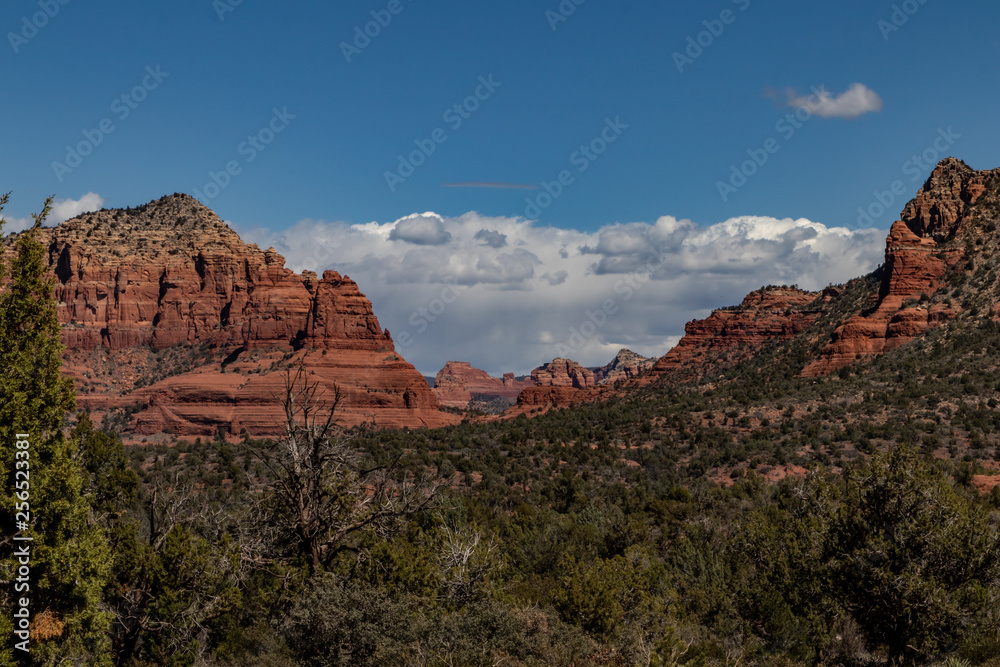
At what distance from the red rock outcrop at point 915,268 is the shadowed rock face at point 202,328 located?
54.2 m

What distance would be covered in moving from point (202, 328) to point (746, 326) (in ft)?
289

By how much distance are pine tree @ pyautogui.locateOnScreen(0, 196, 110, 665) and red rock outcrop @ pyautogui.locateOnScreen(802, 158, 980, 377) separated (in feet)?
241

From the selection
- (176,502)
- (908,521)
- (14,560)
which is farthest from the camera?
(176,502)

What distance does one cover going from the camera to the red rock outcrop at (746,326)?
352ft

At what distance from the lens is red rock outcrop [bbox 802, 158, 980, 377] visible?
7275 cm

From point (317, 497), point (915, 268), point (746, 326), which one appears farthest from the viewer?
point (746, 326)

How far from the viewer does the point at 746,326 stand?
111938 millimetres

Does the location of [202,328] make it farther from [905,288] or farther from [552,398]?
[905,288]

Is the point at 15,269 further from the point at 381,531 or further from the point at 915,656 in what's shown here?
the point at 915,656

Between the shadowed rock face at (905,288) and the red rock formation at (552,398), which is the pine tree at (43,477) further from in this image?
the red rock formation at (552,398)

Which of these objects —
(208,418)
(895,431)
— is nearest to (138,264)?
(208,418)

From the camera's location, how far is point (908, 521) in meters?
17.5

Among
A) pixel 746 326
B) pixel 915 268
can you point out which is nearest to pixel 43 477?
pixel 915 268

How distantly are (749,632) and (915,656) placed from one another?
556 cm
